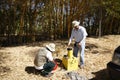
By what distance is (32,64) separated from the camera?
8.17 metres

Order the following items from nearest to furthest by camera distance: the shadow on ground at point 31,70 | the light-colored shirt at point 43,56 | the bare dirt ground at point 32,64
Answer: the light-colored shirt at point 43,56 < the bare dirt ground at point 32,64 < the shadow on ground at point 31,70

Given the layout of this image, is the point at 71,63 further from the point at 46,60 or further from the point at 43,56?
the point at 43,56

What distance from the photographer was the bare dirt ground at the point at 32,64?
7.49m

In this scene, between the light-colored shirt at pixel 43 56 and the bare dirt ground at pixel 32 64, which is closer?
the light-colored shirt at pixel 43 56

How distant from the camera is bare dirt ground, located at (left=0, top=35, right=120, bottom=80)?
7.49m

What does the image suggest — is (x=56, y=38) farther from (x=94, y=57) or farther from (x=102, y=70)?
(x=102, y=70)

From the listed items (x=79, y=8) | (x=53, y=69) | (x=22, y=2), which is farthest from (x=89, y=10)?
(x=53, y=69)

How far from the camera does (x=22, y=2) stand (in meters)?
10.6

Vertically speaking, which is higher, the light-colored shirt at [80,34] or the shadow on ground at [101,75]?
the light-colored shirt at [80,34]

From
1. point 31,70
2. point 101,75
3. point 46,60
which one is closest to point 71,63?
point 46,60

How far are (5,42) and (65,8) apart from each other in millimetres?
2940

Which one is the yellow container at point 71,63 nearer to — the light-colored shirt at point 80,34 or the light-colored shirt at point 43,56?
the light-colored shirt at point 80,34

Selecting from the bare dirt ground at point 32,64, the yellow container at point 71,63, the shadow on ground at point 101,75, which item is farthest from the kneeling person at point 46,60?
the shadow on ground at point 101,75

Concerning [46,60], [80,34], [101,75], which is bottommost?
[101,75]
